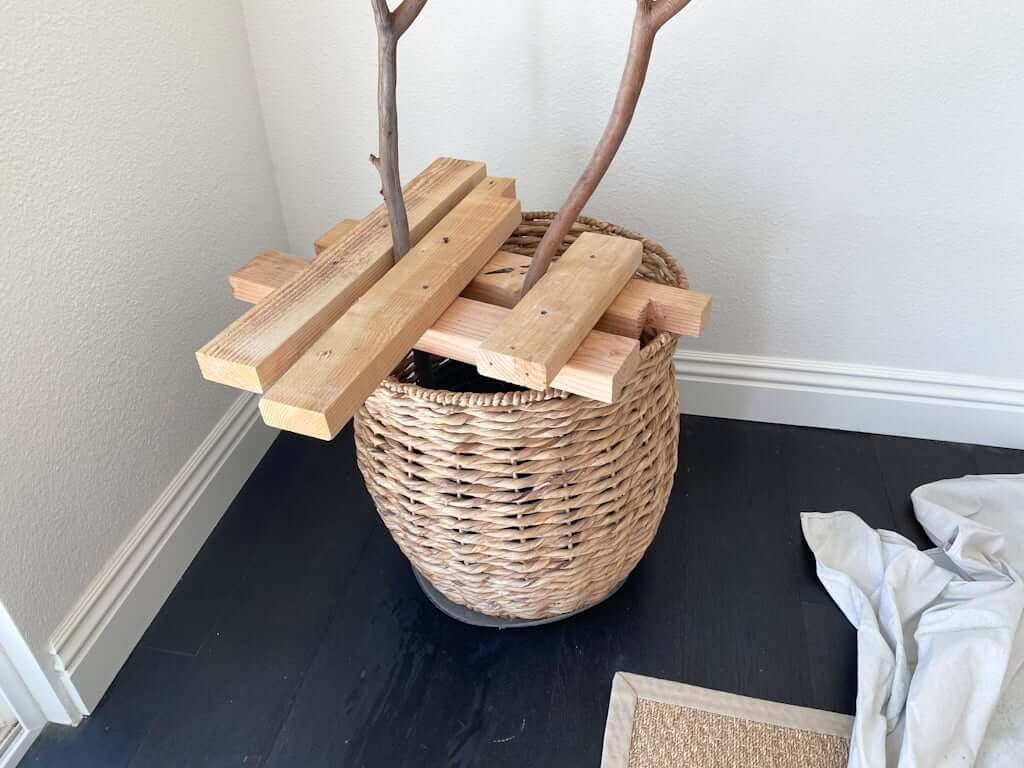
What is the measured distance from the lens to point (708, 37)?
41.6 inches

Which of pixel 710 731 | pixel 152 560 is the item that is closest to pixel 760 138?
pixel 710 731

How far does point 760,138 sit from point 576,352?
→ 0.55m

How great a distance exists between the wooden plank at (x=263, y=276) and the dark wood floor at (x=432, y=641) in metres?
0.44

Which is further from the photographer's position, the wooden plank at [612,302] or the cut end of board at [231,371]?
the wooden plank at [612,302]

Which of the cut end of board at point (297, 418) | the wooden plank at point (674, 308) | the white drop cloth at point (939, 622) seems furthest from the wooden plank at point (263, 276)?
the white drop cloth at point (939, 622)

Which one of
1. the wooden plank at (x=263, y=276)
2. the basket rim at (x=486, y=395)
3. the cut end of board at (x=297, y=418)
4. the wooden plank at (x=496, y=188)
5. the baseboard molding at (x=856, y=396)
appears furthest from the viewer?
the baseboard molding at (x=856, y=396)

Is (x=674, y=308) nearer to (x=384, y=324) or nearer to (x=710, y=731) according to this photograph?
(x=384, y=324)

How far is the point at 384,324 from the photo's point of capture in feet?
2.51

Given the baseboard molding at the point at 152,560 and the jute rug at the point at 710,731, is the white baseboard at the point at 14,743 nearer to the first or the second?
the baseboard molding at the point at 152,560

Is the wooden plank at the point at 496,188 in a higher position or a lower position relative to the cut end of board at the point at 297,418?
higher

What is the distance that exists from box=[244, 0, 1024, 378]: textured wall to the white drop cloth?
0.26m

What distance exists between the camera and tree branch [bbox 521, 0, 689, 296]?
2.43 ft

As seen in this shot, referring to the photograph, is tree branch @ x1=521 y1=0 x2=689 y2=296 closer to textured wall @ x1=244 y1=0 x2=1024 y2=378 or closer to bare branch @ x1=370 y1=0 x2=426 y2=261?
bare branch @ x1=370 y1=0 x2=426 y2=261

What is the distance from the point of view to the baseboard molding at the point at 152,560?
983 millimetres
